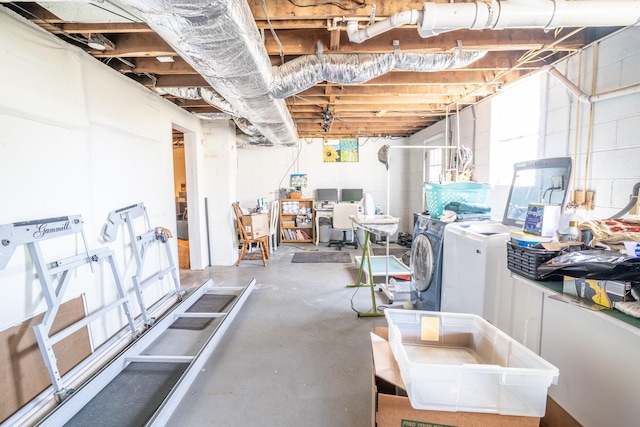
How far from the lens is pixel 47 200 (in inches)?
72.9

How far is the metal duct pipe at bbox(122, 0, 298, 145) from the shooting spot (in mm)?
1265

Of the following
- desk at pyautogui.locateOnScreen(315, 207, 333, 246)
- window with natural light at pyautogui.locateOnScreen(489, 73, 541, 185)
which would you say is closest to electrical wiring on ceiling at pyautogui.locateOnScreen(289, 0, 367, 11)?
window with natural light at pyautogui.locateOnScreen(489, 73, 541, 185)

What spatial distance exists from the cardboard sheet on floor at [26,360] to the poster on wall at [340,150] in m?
5.32

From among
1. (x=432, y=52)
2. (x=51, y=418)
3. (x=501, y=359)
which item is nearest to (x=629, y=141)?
(x=432, y=52)

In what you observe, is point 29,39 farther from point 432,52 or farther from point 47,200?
point 432,52

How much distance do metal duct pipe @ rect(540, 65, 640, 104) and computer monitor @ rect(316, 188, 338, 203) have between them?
4.32m

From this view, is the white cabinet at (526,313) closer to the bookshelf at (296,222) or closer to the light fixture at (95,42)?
the light fixture at (95,42)

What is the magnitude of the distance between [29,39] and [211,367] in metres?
2.43

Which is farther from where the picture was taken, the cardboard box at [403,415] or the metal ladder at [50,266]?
the metal ladder at [50,266]

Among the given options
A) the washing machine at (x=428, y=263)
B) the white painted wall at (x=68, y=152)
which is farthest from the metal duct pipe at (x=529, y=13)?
the white painted wall at (x=68, y=152)

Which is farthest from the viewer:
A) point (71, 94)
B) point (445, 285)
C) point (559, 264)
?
point (445, 285)

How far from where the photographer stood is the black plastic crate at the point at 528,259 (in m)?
1.20

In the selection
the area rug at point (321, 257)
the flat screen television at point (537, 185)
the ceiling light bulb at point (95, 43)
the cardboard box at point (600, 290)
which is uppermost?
the ceiling light bulb at point (95, 43)

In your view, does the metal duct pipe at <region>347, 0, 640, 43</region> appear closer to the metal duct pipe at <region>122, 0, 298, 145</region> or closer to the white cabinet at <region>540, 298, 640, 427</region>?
the metal duct pipe at <region>122, 0, 298, 145</region>
